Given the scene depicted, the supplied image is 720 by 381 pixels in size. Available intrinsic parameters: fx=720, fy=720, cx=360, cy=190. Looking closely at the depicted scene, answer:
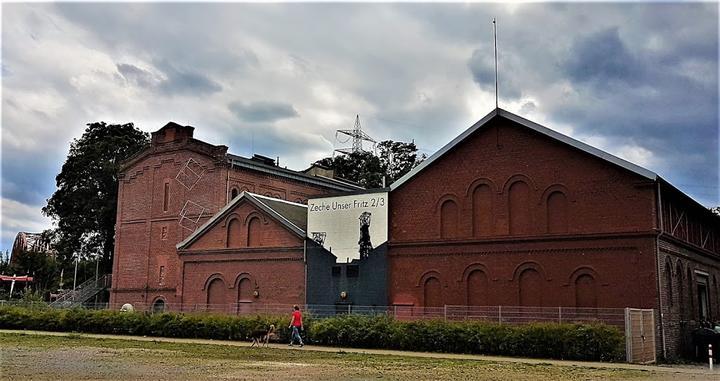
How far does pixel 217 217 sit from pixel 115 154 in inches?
1114

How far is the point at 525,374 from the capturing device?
19750 mm

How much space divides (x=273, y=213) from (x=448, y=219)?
34.3 feet

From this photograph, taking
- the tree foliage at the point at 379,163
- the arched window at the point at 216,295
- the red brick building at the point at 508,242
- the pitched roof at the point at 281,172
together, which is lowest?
the arched window at the point at 216,295

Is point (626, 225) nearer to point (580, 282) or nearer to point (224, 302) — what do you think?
point (580, 282)

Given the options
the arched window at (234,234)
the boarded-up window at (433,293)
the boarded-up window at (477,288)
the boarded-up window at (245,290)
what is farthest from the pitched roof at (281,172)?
the boarded-up window at (477,288)

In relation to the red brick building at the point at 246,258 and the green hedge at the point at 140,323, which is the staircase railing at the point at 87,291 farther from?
the red brick building at the point at 246,258

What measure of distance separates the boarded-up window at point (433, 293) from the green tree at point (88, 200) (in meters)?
38.8

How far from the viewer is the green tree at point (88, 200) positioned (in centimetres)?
6450

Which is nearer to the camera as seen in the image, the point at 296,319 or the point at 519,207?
the point at 296,319

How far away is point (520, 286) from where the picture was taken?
3241cm

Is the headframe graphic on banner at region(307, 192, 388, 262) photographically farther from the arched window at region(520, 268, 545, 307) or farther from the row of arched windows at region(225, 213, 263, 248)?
the arched window at region(520, 268, 545, 307)

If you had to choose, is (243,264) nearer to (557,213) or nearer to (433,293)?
(433,293)

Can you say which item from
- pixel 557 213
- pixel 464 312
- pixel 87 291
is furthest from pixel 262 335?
pixel 87 291

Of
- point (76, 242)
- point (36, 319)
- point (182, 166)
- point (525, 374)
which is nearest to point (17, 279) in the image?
point (76, 242)
